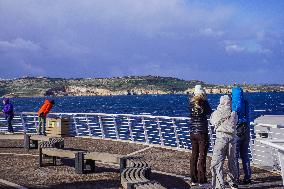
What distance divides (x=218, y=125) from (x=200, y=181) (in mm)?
1555

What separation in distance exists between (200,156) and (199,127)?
565 mm

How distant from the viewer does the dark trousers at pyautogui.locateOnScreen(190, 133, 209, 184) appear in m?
9.99

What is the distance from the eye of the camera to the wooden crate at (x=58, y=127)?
21.0 m

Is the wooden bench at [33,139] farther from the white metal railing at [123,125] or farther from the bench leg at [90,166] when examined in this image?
the white metal railing at [123,125]

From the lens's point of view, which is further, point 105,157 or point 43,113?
point 43,113

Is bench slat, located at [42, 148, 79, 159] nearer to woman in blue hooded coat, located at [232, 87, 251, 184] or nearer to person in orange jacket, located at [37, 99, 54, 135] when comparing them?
woman in blue hooded coat, located at [232, 87, 251, 184]

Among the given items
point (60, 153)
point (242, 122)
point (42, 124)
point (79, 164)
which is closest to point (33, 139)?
point (60, 153)

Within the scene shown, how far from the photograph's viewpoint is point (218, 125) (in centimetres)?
905

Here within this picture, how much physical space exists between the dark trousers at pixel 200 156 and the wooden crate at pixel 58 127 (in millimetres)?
11302

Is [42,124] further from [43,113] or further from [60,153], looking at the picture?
[60,153]

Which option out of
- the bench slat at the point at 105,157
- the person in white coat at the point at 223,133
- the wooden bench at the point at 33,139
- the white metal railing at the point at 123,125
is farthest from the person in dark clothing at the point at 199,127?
the wooden bench at the point at 33,139

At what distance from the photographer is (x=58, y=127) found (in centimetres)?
2119

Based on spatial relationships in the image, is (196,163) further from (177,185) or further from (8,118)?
(8,118)

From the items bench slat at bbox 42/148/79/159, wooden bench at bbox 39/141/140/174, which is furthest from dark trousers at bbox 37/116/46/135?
bench slat at bbox 42/148/79/159
